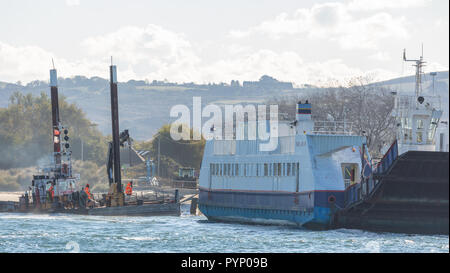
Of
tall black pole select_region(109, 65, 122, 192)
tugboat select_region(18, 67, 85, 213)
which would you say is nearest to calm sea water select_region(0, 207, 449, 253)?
tugboat select_region(18, 67, 85, 213)

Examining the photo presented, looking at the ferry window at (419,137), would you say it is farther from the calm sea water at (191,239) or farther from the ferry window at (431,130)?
the calm sea water at (191,239)

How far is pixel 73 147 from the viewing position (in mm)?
150750

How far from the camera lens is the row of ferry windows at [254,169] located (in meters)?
56.8

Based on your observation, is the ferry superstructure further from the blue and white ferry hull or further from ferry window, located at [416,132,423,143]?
ferry window, located at [416,132,423,143]

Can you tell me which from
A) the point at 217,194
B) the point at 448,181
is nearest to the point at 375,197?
the point at 448,181

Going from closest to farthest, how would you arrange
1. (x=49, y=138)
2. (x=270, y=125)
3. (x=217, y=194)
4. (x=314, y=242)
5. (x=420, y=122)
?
(x=314, y=242)
(x=420, y=122)
(x=270, y=125)
(x=217, y=194)
(x=49, y=138)

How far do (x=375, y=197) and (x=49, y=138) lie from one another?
328 feet

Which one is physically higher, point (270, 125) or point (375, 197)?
point (270, 125)

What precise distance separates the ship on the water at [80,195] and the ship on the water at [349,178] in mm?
→ 12026

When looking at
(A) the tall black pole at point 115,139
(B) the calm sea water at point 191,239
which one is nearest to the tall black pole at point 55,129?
(A) the tall black pole at point 115,139
